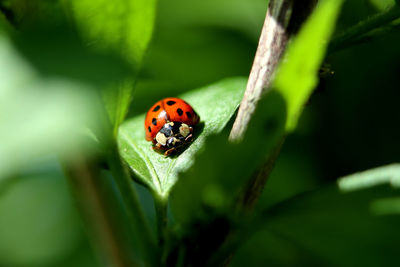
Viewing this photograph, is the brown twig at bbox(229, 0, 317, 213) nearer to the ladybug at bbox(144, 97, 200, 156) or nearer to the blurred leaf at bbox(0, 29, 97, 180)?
the ladybug at bbox(144, 97, 200, 156)

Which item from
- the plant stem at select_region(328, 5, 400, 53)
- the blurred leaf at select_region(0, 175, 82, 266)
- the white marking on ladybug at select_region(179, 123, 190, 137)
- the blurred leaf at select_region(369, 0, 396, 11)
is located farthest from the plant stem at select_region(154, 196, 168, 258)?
the blurred leaf at select_region(0, 175, 82, 266)

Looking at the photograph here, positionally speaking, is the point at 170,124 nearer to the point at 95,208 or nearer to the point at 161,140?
the point at 161,140

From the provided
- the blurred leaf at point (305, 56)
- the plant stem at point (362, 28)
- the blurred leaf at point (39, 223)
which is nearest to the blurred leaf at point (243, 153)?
the blurred leaf at point (305, 56)

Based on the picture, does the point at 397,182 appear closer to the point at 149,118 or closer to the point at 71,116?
the point at 71,116

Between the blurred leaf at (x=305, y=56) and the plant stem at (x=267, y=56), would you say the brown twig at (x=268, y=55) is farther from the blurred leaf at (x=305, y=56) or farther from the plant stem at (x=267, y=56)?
the blurred leaf at (x=305, y=56)

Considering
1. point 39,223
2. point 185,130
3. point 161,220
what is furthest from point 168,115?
point 39,223

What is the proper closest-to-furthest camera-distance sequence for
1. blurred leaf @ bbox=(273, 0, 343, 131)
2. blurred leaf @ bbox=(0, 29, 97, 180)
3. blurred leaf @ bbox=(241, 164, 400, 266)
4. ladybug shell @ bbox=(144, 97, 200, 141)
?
blurred leaf @ bbox=(0, 29, 97, 180), blurred leaf @ bbox=(273, 0, 343, 131), blurred leaf @ bbox=(241, 164, 400, 266), ladybug shell @ bbox=(144, 97, 200, 141)
